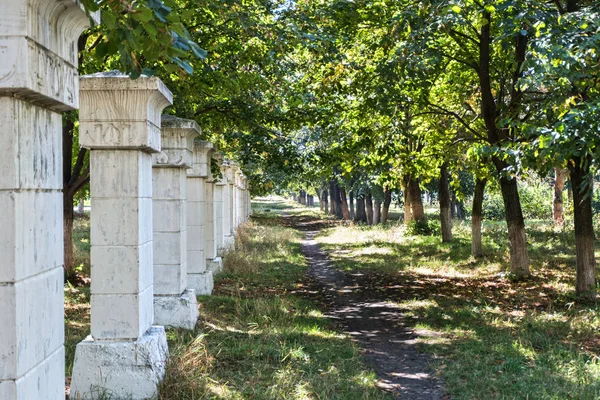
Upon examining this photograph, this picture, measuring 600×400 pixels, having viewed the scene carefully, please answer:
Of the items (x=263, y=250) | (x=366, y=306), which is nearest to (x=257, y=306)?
(x=366, y=306)

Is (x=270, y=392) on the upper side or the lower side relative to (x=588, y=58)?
lower

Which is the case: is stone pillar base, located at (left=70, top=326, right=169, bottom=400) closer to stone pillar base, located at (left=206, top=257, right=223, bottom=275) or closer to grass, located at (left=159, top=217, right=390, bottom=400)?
grass, located at (left=159, top=217, right=390, bottom=400)

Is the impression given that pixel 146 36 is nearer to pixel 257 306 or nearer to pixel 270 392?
pixel 270 392

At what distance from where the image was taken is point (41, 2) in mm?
2703

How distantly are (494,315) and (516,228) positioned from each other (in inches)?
159

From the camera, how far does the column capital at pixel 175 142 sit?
27.1 feet

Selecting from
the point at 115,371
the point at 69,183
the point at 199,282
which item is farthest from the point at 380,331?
the point at 69,183

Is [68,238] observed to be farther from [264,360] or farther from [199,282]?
[264,360]

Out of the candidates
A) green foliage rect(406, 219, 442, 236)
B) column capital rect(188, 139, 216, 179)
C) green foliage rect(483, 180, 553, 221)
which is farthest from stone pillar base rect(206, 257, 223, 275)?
green foliage rect(483, 180, 553, 221)

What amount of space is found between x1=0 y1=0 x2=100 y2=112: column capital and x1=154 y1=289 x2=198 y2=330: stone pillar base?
5.69 m

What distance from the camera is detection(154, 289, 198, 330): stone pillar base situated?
8.45m

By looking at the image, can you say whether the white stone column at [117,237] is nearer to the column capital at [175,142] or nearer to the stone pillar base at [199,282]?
the column capital at [175,142]

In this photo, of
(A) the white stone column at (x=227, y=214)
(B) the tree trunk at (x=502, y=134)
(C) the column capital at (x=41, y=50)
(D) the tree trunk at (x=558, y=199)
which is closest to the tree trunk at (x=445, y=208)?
(D) the tree trunk at (x=558, y=199)

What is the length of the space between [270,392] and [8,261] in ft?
12.1
